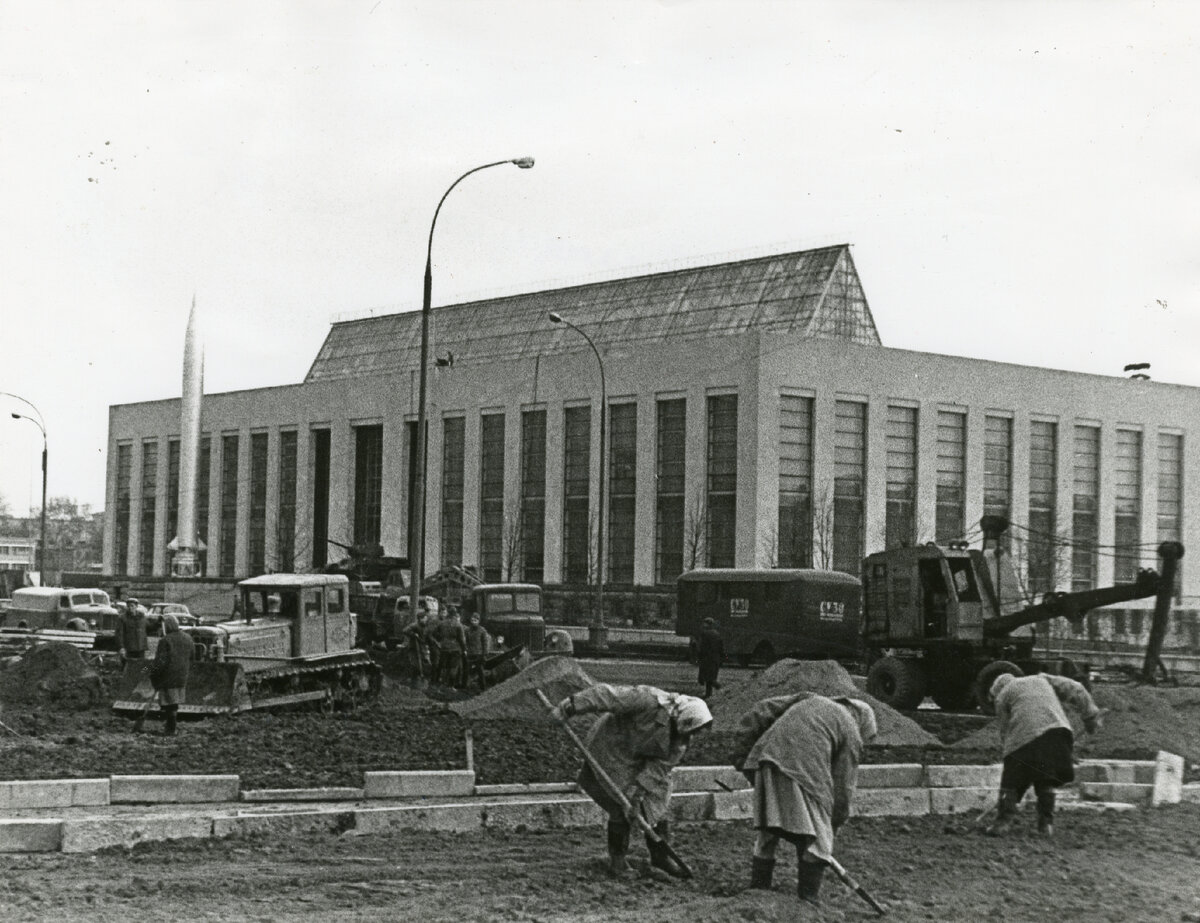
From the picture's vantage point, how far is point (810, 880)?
372 inches

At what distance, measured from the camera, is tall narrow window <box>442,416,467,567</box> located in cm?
6800

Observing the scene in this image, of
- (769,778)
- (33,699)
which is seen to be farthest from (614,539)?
(769,778)

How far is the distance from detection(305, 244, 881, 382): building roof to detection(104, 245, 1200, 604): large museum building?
117mm

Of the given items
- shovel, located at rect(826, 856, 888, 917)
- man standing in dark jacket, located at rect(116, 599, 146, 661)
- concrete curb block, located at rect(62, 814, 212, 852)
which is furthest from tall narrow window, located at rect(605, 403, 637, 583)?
shovel, located at rect(826, 856, 888, 917)

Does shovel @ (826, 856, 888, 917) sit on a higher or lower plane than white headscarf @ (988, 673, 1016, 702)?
lower

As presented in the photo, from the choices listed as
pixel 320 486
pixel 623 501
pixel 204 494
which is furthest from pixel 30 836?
pixel 204 494

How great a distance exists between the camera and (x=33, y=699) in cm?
2289

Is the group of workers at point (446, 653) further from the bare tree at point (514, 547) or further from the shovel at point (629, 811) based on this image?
the bare tree at point (514, 547)

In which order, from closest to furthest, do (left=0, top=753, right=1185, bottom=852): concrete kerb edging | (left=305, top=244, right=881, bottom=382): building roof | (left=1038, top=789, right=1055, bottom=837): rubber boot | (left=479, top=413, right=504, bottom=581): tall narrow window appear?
1. (left=0, top=753, right=1185, bottom=852): concrete kerb edging
2. (left=1038, top=789, right=1055, bottom=837): rubber boot
3. (left=305, top=244, right=881, bottom=382): building roof
4. (left=479, top=413, right=504, bottom=581): tall narrow window

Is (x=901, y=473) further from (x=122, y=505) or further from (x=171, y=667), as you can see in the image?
(x=122, y=505)

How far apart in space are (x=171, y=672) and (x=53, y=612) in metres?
25.8

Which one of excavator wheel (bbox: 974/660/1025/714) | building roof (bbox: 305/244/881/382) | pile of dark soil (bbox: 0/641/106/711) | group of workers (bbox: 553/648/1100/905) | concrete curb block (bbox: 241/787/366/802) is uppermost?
building roof (bbox: 305/244/881/382)

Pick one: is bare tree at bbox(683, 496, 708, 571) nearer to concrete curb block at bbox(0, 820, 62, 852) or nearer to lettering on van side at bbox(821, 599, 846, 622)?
lettering on van side at bbox(821, 599, 846, 622)

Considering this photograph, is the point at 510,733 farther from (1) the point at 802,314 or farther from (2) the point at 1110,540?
(2) the point at 1110,540
